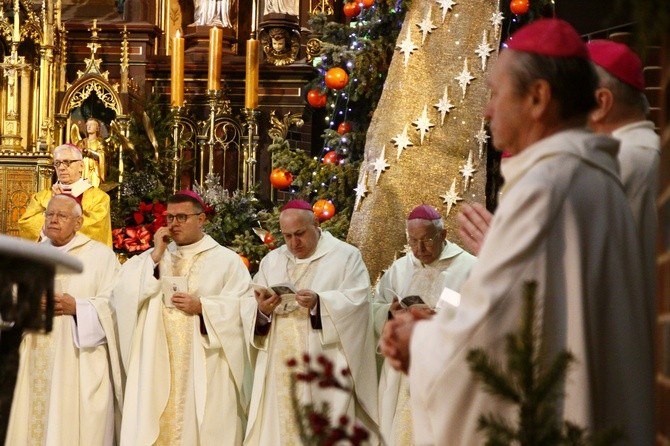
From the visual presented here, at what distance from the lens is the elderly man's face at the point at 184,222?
873cm

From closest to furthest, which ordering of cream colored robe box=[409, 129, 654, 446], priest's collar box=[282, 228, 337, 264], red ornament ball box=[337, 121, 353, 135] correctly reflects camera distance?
cream colored robe box=[409, 129, 654, 446], priest's collar box=[282, 228, 337, 264], red ornament ball box=[337, 121, 353, 135]

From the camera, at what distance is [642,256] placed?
3230mm

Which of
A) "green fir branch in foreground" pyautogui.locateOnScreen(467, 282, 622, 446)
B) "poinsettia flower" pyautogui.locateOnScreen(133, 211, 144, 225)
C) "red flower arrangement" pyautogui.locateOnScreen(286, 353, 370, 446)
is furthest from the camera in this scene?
"poinsettia flower" pyautogui.locateOnScreen(133, 211, 144, 225)

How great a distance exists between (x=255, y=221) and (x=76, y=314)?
2.97 meters

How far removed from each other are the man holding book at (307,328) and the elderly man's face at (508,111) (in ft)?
16.6

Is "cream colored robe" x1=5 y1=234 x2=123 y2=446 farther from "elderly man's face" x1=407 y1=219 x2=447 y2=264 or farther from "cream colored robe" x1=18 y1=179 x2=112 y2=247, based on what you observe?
"elderly man's face" x1=407 y1=219 x2=447 y2=264

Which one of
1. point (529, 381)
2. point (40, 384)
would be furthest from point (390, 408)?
point (529, 381)

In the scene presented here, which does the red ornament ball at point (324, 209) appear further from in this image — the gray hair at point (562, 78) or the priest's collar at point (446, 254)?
the gray hair at point (562, 78)

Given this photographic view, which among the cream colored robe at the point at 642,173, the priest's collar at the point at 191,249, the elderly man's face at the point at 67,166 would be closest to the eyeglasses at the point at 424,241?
the priest's collar at the point at 191,249

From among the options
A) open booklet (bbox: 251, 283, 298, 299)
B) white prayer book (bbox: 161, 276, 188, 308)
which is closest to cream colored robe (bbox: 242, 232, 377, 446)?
open booklet (bbox: 251, 283, 298, 299)

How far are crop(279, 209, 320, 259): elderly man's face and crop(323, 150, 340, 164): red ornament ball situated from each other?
229 centimetres

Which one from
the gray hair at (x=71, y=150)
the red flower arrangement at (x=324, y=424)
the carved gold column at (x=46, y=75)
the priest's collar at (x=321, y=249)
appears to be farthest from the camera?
the carved gold column at (x=46, y=75)

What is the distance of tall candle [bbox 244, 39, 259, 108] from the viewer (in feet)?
37.0

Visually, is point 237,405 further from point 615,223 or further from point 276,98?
point 615,223
